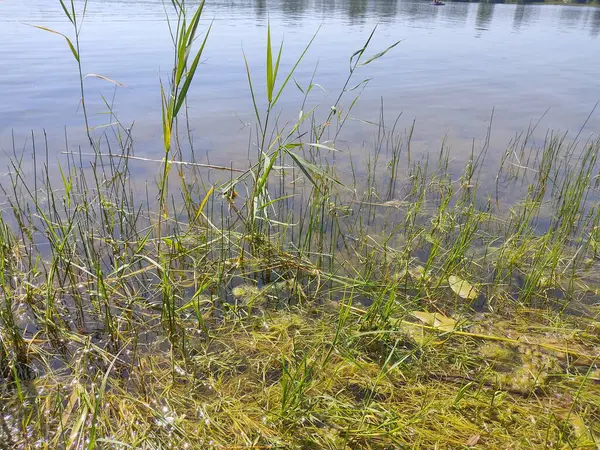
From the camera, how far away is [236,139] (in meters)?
5.20

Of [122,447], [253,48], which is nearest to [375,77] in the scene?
[253,48]

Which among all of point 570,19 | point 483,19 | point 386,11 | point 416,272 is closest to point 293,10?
point 386,11

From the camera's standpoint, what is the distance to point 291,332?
8.03 ft

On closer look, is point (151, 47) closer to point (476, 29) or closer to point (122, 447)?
point (122, 447)

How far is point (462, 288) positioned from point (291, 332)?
1101 millimetres

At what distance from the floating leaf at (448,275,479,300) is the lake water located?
8.26ft

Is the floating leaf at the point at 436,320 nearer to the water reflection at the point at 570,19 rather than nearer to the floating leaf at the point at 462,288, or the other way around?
the floating leaf at the point at 462,288

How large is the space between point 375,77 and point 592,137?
4452mm

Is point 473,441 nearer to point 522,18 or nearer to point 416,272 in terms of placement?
point 416,272

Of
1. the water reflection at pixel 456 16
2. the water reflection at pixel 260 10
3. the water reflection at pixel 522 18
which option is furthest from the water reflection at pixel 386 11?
the water reflection at pixel 522 18

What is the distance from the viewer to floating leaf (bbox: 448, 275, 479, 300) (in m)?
2.69

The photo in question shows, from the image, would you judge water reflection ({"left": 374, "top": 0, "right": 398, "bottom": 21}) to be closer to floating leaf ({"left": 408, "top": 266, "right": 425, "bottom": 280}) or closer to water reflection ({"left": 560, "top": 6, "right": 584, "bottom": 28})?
water reflection ({"left": 560, "top": 6, "right": 584, "bottom": 28})

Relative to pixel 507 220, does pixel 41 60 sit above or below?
above

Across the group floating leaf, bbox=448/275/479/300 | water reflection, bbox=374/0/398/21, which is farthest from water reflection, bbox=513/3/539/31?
floating leaf, bbox=448/275/479/300
